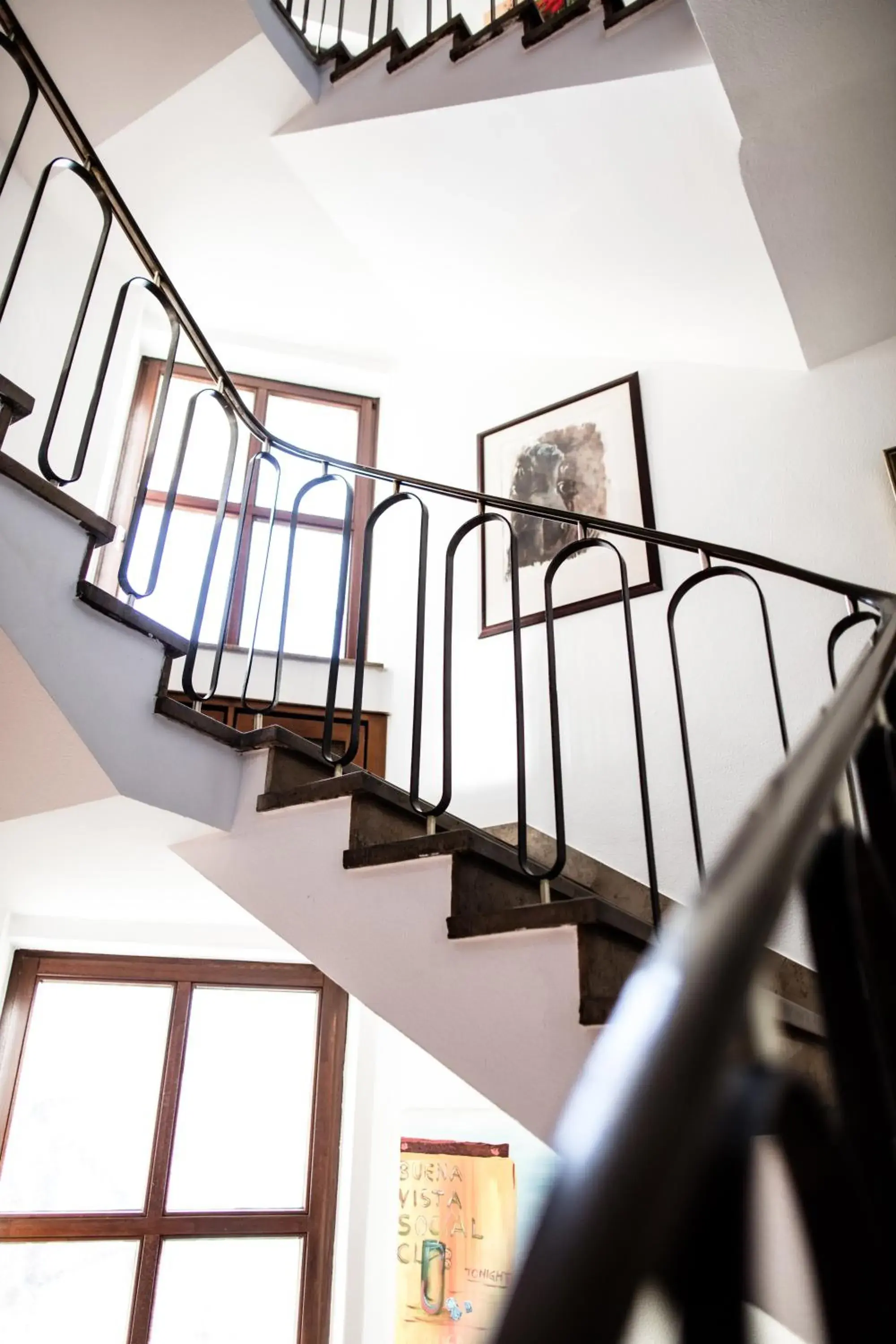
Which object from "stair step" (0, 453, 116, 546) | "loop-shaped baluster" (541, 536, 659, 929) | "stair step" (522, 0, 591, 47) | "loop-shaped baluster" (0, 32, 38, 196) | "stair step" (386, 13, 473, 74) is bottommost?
"loop-shaped baluster" (541, 536, 659, 929)

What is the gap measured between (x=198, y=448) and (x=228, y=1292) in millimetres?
3737

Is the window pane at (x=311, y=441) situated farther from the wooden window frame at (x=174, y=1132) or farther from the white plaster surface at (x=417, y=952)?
the white plaster surface at (x=417, y=952)

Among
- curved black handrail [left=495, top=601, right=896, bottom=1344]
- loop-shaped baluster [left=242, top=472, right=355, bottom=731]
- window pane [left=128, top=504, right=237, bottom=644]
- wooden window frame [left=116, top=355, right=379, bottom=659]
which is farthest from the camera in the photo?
wooden window frame [left=116, top=355, right=379, bottom=659]

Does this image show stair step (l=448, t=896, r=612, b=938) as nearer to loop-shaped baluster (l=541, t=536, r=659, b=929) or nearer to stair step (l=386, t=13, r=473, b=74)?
loop-shaped baluster (l=541, t=536, r=659, b=929)

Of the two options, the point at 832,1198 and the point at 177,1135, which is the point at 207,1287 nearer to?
the point at 177,1135

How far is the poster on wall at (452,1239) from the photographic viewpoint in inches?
108

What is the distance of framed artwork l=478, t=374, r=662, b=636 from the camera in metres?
3.35

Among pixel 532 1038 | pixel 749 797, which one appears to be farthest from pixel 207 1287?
pixel 749 797

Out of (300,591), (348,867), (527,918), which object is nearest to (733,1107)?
(527,918)

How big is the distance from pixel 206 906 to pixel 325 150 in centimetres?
301

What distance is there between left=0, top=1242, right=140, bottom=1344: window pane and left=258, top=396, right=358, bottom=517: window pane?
10.7 feet

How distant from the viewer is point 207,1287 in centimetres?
305

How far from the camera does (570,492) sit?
11.9ft

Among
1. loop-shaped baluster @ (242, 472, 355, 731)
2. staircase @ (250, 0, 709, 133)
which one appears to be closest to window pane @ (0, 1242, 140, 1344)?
loop-shaped baluster @ (242, 472, 355, 731)
